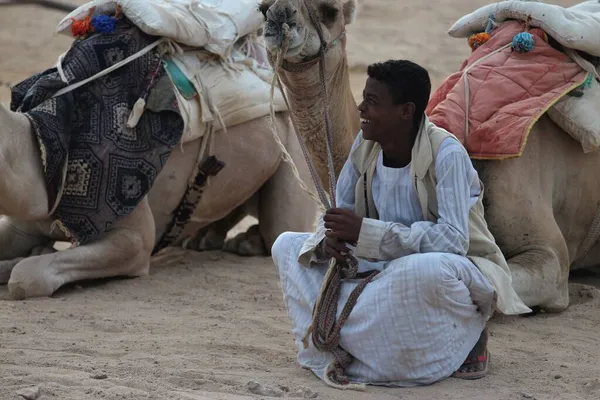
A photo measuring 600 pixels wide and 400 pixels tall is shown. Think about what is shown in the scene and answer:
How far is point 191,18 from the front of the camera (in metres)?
6.84

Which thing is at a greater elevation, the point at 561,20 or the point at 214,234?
the point at 561,20

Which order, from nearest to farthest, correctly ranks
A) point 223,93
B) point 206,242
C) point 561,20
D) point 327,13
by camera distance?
point 327,13 → point 561,20 → point 223,93 → point 206,242

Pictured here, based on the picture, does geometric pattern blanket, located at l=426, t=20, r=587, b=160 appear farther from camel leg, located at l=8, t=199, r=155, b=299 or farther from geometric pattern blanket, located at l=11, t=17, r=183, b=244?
camel leg, located at l=8, t=199, r=155, b=299

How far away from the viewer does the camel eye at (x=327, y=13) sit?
493 centimetres

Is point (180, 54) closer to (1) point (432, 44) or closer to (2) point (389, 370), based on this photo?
(2) point (389, 370)

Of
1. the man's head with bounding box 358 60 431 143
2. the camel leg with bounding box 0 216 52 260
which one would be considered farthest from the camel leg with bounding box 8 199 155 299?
the man's head with bounding box 358 60 431 143

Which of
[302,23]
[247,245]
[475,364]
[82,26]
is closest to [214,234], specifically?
[247,245]

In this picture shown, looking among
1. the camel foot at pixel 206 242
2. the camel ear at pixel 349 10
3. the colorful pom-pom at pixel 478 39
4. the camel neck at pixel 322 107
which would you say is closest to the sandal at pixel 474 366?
the camel neck at pixel 322 107

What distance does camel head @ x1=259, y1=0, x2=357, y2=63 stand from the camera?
181 inches

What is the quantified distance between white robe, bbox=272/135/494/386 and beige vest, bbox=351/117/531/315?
0.04m

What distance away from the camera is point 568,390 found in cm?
446

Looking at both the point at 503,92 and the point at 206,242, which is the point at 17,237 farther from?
the point at 503,92

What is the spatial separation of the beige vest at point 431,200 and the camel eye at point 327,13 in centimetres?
68

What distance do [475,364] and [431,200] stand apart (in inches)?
27.0
